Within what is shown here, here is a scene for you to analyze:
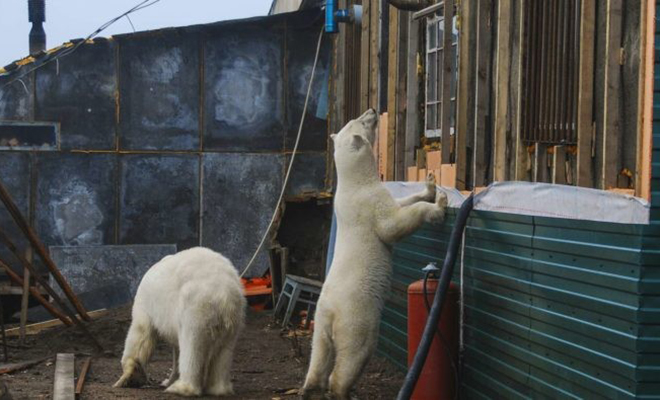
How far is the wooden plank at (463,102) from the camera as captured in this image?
887 centimetres

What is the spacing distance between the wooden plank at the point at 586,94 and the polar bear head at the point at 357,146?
7.38 feet

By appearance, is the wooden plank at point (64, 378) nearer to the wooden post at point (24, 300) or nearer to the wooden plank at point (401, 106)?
the wooden post at point (24, 300)

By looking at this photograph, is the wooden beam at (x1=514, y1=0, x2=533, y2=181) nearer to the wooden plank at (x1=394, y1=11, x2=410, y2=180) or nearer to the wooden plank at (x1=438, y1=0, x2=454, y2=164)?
the wooden plank at (x1=438, y1=0, x2=454, y2=164)

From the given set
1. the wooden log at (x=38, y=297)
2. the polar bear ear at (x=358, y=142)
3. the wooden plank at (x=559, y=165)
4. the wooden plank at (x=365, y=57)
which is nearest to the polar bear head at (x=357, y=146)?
the polar bear ear at (x=358, y=142)

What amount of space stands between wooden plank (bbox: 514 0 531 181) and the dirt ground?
2.41 m

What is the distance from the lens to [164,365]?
11.3 m

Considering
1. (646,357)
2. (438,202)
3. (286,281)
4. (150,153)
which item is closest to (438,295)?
(438,202)

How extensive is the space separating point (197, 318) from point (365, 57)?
5.48 metres

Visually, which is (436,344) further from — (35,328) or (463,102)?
(35,328)

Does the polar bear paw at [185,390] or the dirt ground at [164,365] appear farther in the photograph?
the dirt ground at [164,365]

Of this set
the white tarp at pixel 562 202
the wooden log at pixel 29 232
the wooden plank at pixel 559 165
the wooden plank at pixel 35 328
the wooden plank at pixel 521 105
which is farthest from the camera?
the wooden plank at pixel 35 328

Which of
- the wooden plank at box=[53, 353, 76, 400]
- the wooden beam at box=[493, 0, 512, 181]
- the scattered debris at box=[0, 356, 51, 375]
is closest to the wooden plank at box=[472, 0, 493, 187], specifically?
the wooden beam at box=[493, 0, 512, 181]

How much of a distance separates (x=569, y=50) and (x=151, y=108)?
1056 centimetres

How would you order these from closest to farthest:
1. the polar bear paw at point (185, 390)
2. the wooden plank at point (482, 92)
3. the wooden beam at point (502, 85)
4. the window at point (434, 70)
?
the wooden beam at point (502, 85)
the wooden plank at point (482, 92)
the polar bear paw at point (185, 390)
the window at point (434, 70)
